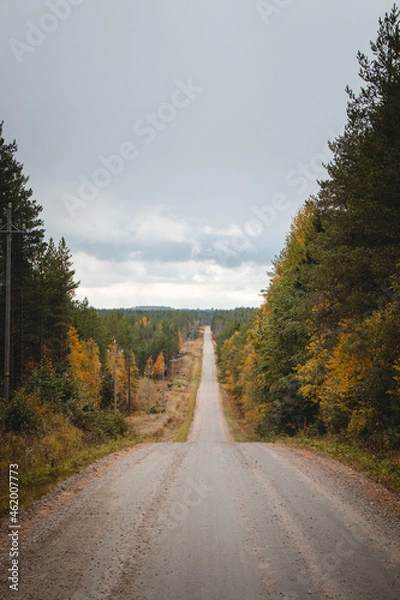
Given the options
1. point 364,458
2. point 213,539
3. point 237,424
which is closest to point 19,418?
point 213,539

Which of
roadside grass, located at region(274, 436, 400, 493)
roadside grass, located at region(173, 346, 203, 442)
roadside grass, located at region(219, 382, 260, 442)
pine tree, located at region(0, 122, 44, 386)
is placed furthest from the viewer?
roadside grass, located at region(173, 346, 203, 442)

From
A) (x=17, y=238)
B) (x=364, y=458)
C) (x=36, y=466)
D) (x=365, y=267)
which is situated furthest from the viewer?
(x=17, y=238)

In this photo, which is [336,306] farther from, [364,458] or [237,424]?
[237,424]

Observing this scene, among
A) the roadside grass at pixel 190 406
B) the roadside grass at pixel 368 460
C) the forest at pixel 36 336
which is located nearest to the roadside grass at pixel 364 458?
the roadside grass at pixel 368 460

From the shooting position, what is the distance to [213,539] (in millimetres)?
6496

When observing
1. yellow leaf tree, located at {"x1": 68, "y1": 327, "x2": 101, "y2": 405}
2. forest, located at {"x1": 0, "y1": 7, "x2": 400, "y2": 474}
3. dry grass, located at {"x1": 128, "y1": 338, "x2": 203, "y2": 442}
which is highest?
forest, located at {"x1": 0, "y1": 7, "x2": 400, "y2": 474}

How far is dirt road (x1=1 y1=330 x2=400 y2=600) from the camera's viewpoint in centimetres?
504

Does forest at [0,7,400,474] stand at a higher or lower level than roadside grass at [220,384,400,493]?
higher

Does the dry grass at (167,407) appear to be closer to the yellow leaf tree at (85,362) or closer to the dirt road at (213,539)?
the yellow leaf tree at (85,362)

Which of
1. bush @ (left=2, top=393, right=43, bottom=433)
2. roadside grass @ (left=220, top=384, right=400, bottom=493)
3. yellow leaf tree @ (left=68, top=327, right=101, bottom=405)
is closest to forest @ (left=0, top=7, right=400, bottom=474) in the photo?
bush @ (left=2, top=393, right=43, bottom=433)

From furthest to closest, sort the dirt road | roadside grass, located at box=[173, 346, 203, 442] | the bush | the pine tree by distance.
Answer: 1. roadside grass, located at box=[173, 346, 203, 442]
2. the pine tree
3. the bush
4. the dirt road

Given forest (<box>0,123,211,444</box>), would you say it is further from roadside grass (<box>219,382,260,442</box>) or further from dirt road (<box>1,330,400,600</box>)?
roadside grass (<box>219,382,260,442</box>)

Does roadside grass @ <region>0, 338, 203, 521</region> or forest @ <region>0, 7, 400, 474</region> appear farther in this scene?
forest @ <region>0, 7, 400, 474</region>

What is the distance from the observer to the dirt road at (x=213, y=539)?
199 inches
